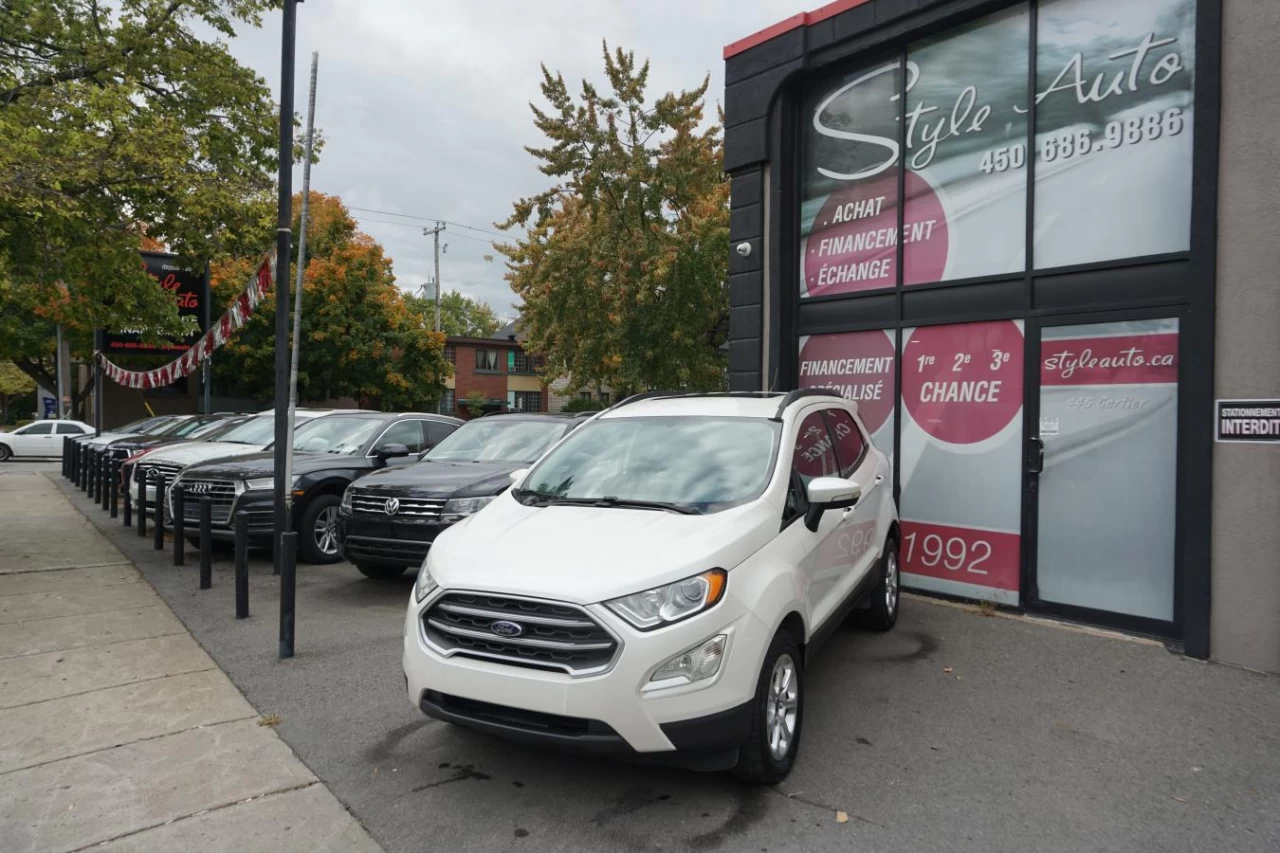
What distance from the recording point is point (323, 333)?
29453mm

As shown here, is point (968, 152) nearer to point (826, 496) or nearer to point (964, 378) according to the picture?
point (964, 378)

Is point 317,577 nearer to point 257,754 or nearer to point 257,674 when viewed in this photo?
point 257,674

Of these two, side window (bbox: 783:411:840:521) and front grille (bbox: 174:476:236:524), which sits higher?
side window (bbox: 783:411:840:521)

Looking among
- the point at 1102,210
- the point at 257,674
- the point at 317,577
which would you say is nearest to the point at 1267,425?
the point at 1102,210

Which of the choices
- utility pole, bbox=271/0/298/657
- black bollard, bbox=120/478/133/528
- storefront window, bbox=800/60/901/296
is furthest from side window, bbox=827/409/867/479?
black bollard, bbox=120/478/133/528

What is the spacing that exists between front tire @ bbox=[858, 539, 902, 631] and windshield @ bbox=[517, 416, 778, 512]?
77.3 inches

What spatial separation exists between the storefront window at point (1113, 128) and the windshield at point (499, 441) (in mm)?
4858

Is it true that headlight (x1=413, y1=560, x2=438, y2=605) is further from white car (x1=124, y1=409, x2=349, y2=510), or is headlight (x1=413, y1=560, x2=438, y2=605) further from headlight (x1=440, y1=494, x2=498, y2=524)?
white car (x1=124, y1=409, x2=349, y2=510)

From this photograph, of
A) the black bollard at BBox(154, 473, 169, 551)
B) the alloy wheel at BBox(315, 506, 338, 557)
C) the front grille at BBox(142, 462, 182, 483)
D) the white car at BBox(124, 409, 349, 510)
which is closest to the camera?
the alloy wheel at BBox(315, 506, 338, 557)

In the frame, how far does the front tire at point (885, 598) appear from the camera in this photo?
5891 millimetres

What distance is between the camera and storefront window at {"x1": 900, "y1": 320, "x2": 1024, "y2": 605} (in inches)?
263

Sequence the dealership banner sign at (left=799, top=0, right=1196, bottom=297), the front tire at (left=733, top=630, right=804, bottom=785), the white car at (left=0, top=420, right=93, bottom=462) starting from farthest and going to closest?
1. the white car at (left=0, top=420, right=93, bottom=462)
2. the dealership banner sign at (left=799, top=0, right=1196, bottom=297)
3. the front tire at (left=733, top=630, right=804, bottom=785)

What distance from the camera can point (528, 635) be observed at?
3.30 metres

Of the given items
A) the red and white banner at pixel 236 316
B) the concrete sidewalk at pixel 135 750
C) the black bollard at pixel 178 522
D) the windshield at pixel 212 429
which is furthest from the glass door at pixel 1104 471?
the windshield at pixel 212 429
